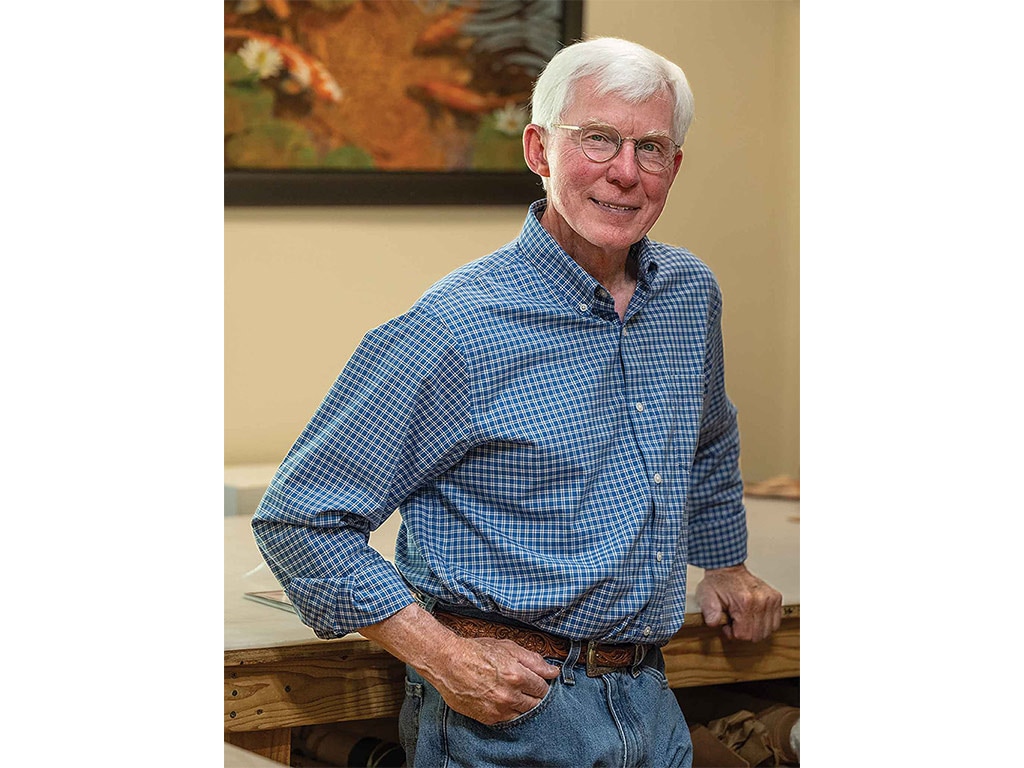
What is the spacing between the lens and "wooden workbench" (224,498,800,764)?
1.56m

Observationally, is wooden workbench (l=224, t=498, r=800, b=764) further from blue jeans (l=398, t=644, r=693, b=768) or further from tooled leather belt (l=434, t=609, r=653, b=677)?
tooled leather belt (l=434, t=609, r=653, b=677)

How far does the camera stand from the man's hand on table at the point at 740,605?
1795 mm

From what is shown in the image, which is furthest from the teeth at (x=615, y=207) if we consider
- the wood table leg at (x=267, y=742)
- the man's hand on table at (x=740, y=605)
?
the wood table leg at (x=267, y=742)

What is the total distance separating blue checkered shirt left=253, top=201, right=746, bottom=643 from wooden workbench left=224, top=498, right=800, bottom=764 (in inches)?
8.3

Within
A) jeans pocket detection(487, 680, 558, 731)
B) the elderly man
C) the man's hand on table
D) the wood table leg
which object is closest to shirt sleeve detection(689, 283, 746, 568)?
→ the man's hand on table

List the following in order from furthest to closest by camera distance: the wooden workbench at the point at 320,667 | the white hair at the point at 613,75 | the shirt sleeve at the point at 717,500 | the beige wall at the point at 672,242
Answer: the beige wall at the point at 672,242, the shirt sleeve at the point at 717,500, the wooden workbench at the point at 320,667, the white hair at the point at 613,75

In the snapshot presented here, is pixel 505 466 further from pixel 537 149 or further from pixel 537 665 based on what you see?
pixel 537 149

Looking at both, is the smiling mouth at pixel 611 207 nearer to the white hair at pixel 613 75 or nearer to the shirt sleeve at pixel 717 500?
the white hair at pixel 613 75

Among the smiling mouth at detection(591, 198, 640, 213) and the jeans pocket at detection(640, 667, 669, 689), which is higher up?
the smiling mouth at detection(591, 198, 640, 213)

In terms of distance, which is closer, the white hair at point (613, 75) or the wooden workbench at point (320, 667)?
the white hair at point (613, 75)

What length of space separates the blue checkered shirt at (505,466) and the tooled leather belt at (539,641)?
0.02m
